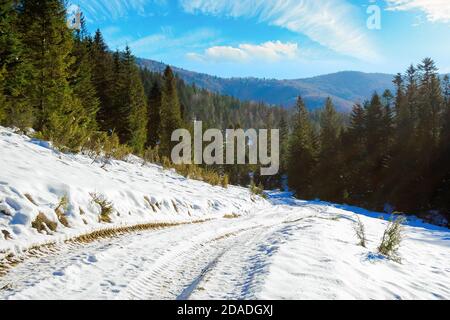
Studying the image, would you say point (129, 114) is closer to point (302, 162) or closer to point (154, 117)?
point (154, 117)

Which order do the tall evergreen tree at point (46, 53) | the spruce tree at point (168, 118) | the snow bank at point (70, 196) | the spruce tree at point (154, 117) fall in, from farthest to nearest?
the spruce tree at point (154, 117) < the spruce tree at point (168, 118) < the tall evergreen tree at point (46, 53) < the snow bank at point (70, 196)

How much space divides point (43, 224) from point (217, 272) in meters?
3.34

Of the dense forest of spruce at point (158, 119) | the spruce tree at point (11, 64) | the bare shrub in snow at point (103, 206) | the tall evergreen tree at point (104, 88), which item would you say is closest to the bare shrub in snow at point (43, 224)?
the bare shrub in snow at point (103, 206)

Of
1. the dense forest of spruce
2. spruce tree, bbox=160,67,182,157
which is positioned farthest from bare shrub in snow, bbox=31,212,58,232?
spruce tree, bbox=160,67,182,157

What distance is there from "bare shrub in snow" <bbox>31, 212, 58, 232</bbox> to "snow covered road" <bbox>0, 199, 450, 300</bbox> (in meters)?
0.65

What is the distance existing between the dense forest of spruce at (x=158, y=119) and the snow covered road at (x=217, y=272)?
814 centimetres

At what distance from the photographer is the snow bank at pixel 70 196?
646 centimetres

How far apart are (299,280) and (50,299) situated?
3.07 metres

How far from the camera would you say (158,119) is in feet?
175

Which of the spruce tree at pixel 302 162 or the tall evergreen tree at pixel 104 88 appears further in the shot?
the spruce tree at pixel 302 162

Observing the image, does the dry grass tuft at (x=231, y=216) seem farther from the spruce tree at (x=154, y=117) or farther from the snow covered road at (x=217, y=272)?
the spruce tree at (x=154, y=117)

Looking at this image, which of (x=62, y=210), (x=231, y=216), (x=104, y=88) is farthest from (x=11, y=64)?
(x=104, y=88)
